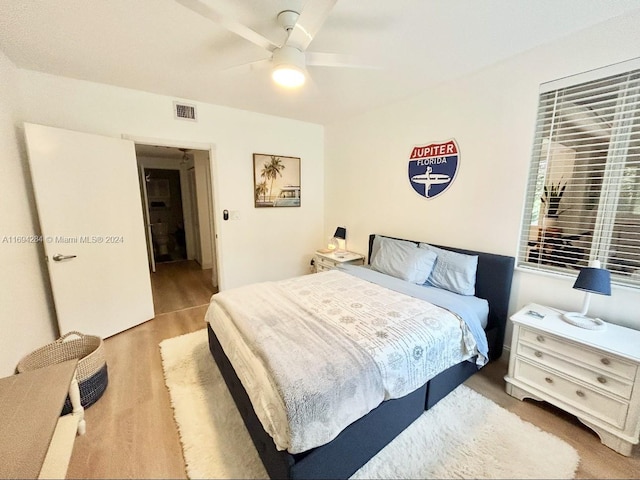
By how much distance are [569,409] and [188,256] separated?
20.3ft

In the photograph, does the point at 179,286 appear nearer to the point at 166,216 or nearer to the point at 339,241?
the point at 166,216

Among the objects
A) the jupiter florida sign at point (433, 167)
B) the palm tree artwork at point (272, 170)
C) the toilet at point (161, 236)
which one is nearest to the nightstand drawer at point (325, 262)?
the palm tree artwork at point (272, 170)

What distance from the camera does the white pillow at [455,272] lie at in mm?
2277

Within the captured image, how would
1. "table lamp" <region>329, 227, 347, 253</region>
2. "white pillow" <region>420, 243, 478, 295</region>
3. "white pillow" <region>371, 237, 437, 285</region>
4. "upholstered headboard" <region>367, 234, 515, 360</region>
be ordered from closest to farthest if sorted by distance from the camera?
"upholstered headboard" <region>367, 234, 515, 360</region>
"white pillow" <region>420, 243, 478, 295</region>
"white pillow" <region>371, 237, 437, 285</region>
"table lamp" <region>329, 227, 347, 253</region>

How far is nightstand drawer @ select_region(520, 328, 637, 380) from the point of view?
145cm

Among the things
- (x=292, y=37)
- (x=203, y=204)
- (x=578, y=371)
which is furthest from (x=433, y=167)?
(x=203, y=204)

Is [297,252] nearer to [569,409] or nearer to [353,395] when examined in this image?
[353,395]

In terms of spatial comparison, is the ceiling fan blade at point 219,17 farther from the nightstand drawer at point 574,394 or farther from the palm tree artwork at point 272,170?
the nightstand drawer at point 574,394

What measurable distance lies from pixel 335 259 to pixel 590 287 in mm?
2342

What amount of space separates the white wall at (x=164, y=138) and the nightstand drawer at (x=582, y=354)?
2975 mm

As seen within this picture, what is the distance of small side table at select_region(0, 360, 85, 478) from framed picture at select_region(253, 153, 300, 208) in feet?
8.49

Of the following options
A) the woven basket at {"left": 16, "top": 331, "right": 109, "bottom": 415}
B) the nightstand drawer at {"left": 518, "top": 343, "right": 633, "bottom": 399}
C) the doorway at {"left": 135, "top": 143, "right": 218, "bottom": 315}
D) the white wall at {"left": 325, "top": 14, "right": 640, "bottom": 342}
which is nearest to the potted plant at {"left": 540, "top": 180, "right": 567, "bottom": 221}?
the white wall at {"left": 325, "top": 14, "right": 640, "bottom": 342}

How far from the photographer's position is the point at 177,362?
222cm

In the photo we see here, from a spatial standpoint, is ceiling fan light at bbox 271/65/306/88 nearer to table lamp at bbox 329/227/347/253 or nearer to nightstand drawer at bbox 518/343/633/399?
table lamp at bbox 329/227/347/253
